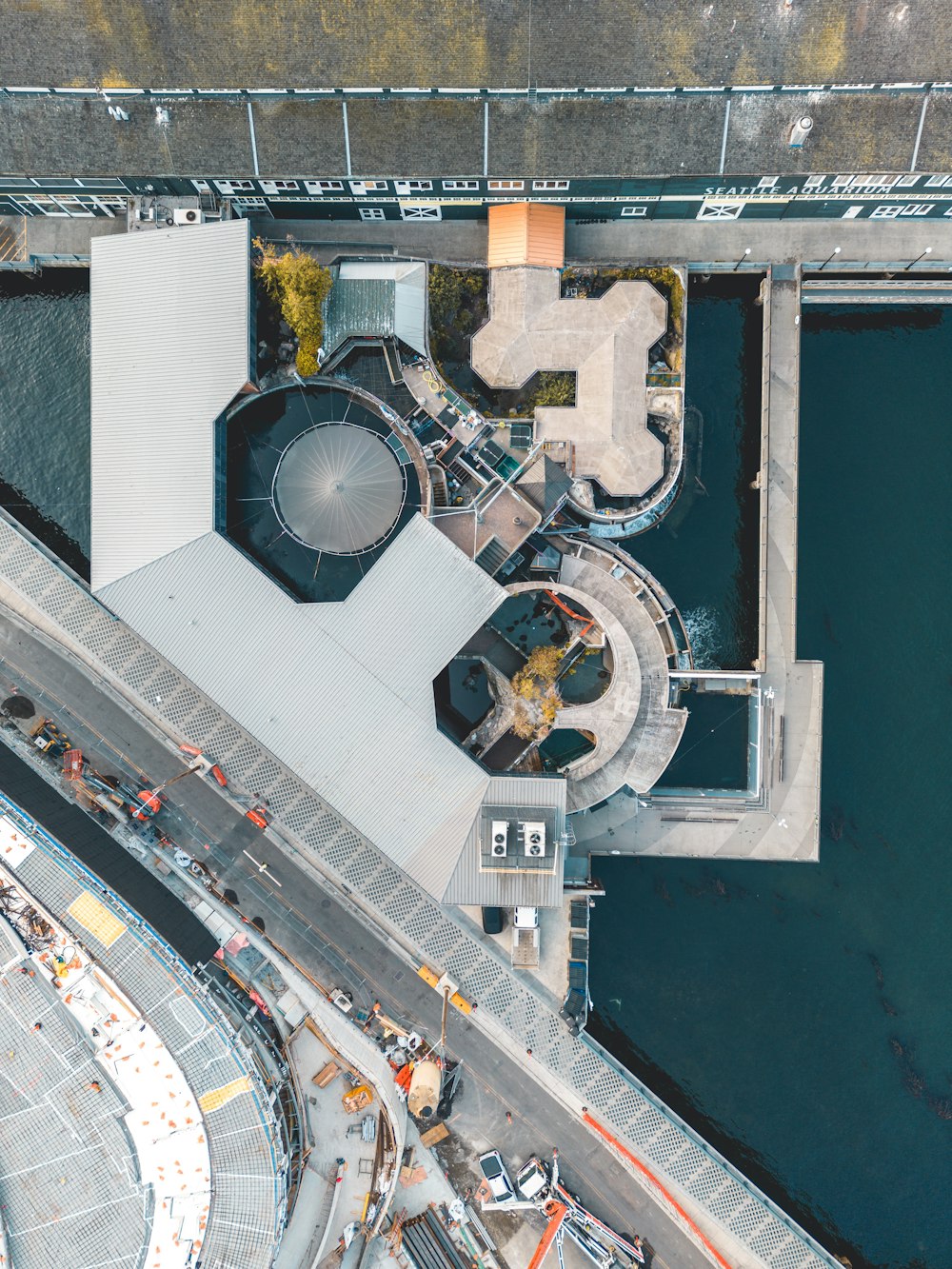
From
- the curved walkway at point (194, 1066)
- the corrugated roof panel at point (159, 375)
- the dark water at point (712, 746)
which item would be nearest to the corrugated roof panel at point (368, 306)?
the corrugated roof panel at point (159, 375)

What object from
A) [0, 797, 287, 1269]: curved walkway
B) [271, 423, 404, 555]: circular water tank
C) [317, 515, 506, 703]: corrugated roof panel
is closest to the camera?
[317, 515, 506, 703]: corrugated roof panel

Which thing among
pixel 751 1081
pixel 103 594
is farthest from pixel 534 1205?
pixel 103 594

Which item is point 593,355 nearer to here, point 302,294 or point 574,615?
point 574,615

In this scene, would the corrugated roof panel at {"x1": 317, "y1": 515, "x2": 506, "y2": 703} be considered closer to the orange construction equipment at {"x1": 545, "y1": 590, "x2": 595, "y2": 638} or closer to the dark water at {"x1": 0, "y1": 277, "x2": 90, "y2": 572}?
the orange construction equipment at {"x1": 545, "y1": 590, "x2": 595, "y2": 638}

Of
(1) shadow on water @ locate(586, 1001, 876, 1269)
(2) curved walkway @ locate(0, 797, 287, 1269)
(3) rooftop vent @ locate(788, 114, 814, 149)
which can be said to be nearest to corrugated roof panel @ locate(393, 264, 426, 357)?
(3) rooftop vent @ locate(788, 114, 814, 149)

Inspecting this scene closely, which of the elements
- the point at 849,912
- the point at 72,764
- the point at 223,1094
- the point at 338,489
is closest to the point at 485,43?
the point at 338,489

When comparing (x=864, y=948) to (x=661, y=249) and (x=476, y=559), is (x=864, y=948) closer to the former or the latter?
(x=476, y=559)
